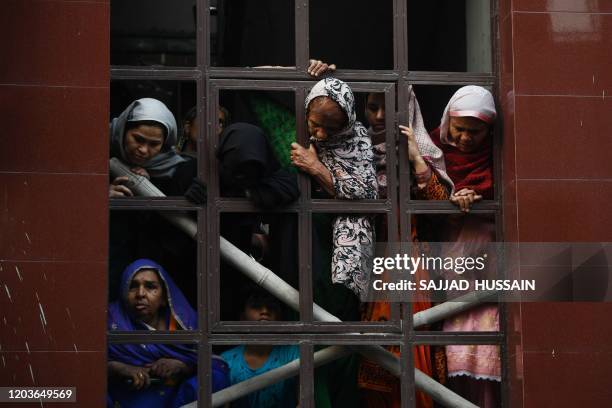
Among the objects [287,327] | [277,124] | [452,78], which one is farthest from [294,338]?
[452,78]

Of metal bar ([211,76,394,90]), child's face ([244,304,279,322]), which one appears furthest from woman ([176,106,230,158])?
child's face ([244,304,279,322])

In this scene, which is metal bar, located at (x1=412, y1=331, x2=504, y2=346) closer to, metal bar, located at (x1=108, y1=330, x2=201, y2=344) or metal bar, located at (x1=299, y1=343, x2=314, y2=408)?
A: metal bar, located at (x1=299, y1=343, x2=314, y2=408)

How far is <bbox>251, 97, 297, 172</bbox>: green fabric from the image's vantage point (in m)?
10.5

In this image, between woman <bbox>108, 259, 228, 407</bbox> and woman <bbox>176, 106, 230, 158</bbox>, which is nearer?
woman <bbox>108, 259, 228, 407</bbox>

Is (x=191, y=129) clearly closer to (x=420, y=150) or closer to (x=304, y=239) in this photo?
(x=304, y=239)

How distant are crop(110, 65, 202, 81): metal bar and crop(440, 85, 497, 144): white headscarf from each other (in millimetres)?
1609

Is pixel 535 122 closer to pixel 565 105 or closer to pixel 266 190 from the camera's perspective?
pixel 565 105

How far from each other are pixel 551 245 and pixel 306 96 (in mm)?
1799

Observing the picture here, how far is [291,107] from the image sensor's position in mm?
10484

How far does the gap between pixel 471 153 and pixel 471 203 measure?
340 mm

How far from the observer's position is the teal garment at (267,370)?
10180mm

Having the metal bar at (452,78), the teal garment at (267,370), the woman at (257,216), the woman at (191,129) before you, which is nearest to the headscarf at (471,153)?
the metal bar at (452,78)

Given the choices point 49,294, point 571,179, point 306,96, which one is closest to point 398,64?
point 306,96

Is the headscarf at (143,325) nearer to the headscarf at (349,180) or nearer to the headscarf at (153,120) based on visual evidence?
the headscarf at (153,120)
